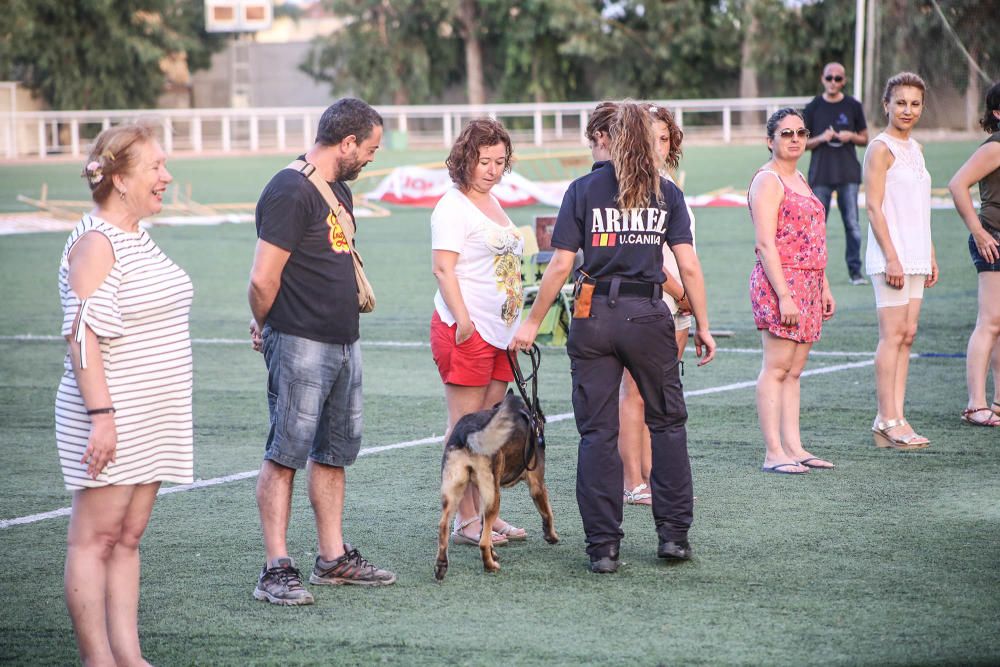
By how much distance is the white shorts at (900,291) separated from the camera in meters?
7.55

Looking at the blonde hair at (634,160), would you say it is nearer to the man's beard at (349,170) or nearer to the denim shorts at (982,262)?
the man's beard at (349,170)

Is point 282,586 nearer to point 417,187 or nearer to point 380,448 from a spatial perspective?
point 380,448

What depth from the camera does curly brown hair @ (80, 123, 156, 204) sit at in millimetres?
4164

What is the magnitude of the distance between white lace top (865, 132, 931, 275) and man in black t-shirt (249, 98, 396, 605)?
3585 millimetres

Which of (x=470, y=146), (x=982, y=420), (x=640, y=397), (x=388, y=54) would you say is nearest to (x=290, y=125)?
(x=388, y=54)

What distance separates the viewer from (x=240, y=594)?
5262 millimetres

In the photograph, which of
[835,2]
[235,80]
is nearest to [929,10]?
[835,2]

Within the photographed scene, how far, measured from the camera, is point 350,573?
534 cm

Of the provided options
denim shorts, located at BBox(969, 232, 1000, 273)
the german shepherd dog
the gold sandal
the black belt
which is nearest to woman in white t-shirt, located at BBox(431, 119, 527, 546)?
the german shepherd dog

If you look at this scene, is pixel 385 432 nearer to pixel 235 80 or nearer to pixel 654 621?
pixel 654 621

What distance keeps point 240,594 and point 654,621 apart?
5.48 feet

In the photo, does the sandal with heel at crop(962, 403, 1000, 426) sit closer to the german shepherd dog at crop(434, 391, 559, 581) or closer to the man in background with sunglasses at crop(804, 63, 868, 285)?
the german shepherd dog at crop(434, 391, 559, 581)

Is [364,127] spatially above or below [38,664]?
above

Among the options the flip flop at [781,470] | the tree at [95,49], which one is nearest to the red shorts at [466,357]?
the flip flop at [781,470]
